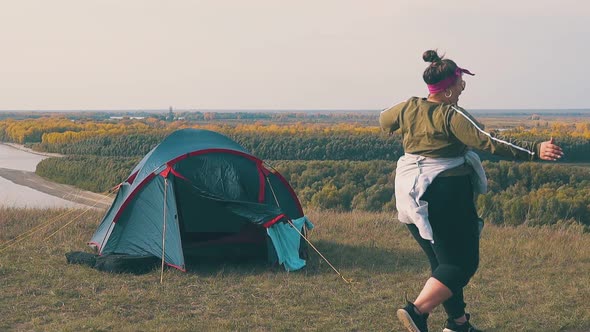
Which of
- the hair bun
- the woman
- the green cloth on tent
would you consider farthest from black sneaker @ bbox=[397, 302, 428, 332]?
the green cloth on tent

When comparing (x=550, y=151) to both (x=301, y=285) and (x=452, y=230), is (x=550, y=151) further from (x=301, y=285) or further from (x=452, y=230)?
(x=301, y=285)

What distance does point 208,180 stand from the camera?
891cm

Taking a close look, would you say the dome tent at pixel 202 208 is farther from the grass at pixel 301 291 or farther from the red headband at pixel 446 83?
the red headband at pixel 446 83

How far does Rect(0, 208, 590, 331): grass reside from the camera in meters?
5.93

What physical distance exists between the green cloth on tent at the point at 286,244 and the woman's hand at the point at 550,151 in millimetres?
4122

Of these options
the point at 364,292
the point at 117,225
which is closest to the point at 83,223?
the point at 117,225

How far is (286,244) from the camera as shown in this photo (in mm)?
8219

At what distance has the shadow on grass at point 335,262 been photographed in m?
8.02

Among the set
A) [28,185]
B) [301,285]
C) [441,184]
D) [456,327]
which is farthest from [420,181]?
[28,185]

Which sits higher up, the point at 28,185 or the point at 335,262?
the point at 335,262

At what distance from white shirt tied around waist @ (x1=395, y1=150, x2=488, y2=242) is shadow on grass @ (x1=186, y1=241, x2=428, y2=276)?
3.10 metres

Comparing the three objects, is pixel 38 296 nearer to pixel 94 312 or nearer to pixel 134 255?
pixel 94 312

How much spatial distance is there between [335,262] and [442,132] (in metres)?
3.87

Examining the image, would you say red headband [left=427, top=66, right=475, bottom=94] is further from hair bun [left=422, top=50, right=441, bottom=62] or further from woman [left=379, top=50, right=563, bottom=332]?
hair bun [left=422, top=50, right=441, bottom=62]
